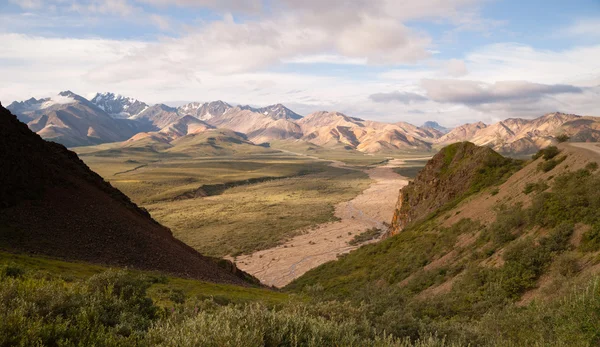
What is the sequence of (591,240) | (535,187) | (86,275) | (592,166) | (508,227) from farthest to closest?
(535,187) → (508,227) → (592,166) → (86,275) → (591,240)

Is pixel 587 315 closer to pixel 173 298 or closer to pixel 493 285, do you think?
pixel 493 285

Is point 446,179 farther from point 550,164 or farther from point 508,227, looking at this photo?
point 508,227

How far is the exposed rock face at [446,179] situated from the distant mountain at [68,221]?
2150cm

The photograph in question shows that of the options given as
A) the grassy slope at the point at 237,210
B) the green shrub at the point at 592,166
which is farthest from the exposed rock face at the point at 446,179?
the grassy slope at the point at 237,210

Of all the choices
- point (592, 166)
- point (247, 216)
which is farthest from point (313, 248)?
point (592, 166)

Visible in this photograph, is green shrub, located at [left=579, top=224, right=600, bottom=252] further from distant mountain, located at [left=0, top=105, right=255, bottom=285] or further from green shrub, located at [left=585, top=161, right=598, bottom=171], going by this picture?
distant mountain, located at [left=0, top=105, right=255, bottom=285]

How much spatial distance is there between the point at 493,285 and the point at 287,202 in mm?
81513

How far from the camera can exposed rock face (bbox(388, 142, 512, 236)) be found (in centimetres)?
3491

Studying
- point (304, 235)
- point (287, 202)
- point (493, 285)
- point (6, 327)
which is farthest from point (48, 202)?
point (287, 202)

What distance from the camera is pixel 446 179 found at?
127 ft

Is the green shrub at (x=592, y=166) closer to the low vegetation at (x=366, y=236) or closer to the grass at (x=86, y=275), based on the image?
the grass at (x=86, y=275)

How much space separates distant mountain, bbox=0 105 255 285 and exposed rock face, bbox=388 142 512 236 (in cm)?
2150

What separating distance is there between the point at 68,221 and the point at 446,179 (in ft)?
118

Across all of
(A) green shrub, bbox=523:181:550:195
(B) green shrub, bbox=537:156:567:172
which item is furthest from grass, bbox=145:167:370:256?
(B) green shrub, bbox=537:156:567:172
